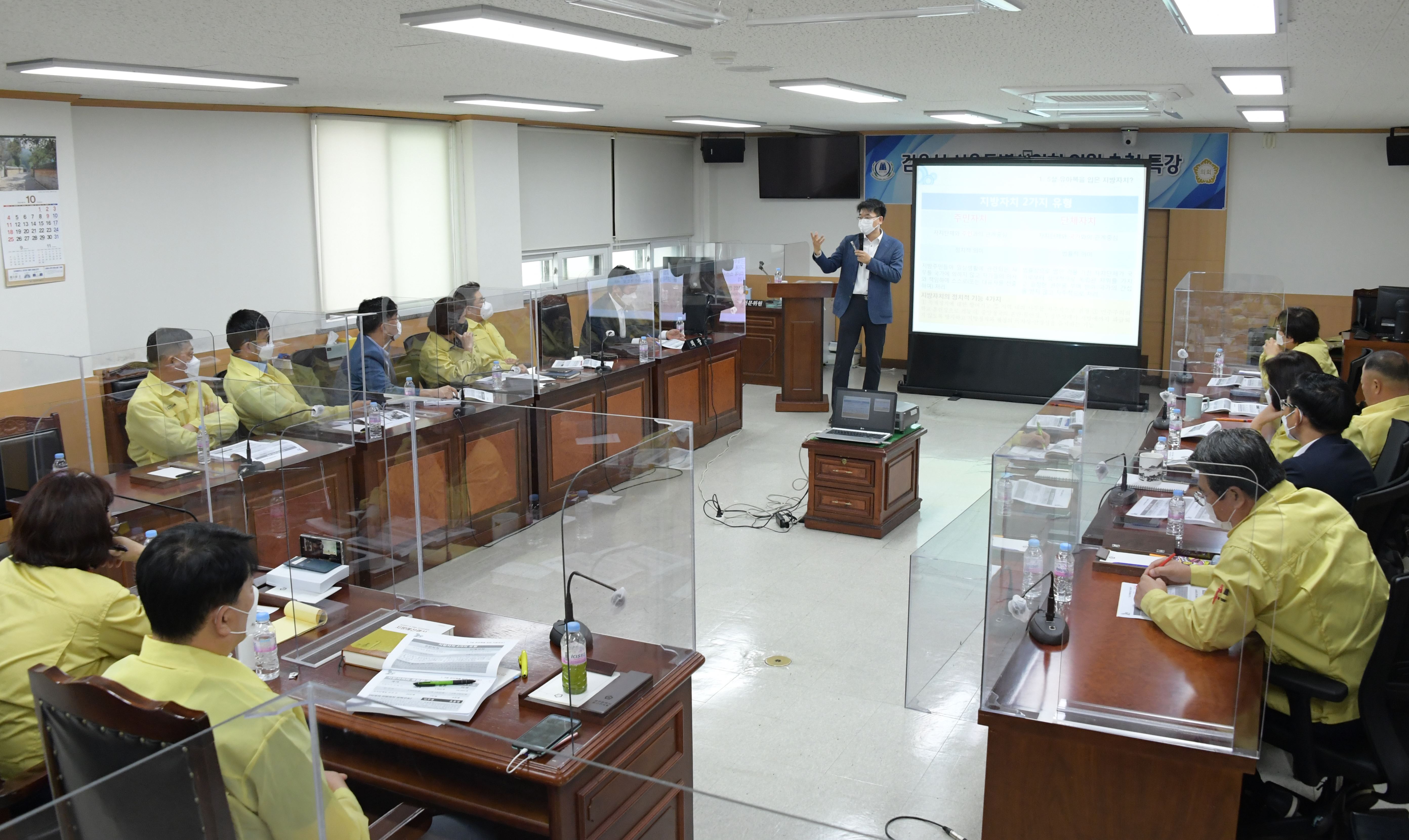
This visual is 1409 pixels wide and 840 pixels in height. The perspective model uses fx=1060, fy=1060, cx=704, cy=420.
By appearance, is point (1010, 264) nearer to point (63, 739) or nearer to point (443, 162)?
point (443, 162)

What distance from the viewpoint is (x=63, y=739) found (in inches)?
76.7

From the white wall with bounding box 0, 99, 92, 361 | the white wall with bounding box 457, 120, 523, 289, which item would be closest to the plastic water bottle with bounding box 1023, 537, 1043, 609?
the white wall with bounding box 0, 99, 92, 361

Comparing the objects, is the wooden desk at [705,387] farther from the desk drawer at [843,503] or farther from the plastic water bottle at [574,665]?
the plastic water bottle at [574,665]

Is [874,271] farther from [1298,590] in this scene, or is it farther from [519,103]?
[1298,590]

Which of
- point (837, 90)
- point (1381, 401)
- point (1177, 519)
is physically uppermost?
point (837, 90)

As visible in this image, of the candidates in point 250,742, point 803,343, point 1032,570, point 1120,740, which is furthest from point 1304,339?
point 250,742

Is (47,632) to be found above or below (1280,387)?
below

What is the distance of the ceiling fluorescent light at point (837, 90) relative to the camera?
556cm

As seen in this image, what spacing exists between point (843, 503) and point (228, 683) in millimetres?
4673

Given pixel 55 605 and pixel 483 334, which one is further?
pixel 483 334

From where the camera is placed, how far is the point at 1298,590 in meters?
2.88

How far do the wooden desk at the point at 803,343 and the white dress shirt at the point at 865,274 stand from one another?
1182mm

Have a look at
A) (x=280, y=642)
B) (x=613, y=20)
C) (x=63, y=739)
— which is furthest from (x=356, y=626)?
(x=613, y=20)

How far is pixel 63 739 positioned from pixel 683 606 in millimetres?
1751
